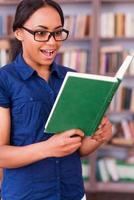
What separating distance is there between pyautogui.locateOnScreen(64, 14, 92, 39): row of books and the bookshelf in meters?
0.03

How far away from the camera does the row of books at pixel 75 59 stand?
3.26 m

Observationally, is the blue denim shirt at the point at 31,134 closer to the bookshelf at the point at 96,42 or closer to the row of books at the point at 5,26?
the bookshelf at the point at 96,42

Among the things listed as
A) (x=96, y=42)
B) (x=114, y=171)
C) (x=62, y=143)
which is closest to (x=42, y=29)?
(x=62, y=143)

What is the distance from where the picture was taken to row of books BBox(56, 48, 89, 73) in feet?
10.7

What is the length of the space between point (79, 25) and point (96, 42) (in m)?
0.21

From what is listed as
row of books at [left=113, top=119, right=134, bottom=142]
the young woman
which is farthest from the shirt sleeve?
row of books at [left=113, top=119, right=134, bottom=142]

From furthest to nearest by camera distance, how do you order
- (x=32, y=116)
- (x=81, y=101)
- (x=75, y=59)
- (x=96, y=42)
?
(x=75, y=59)
(x=96, y=42)
(x=32, y=116)
(x=81, y=101)

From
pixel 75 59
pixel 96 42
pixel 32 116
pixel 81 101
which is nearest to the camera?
pixel 81 101

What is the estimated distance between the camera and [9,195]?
106cm

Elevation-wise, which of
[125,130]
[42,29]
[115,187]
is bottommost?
[115,187]

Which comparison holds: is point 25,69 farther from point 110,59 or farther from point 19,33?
point 110,59

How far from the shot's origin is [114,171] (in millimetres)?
3293

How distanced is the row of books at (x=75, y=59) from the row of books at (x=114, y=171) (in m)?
0.85

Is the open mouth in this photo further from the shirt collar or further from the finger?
the finger
